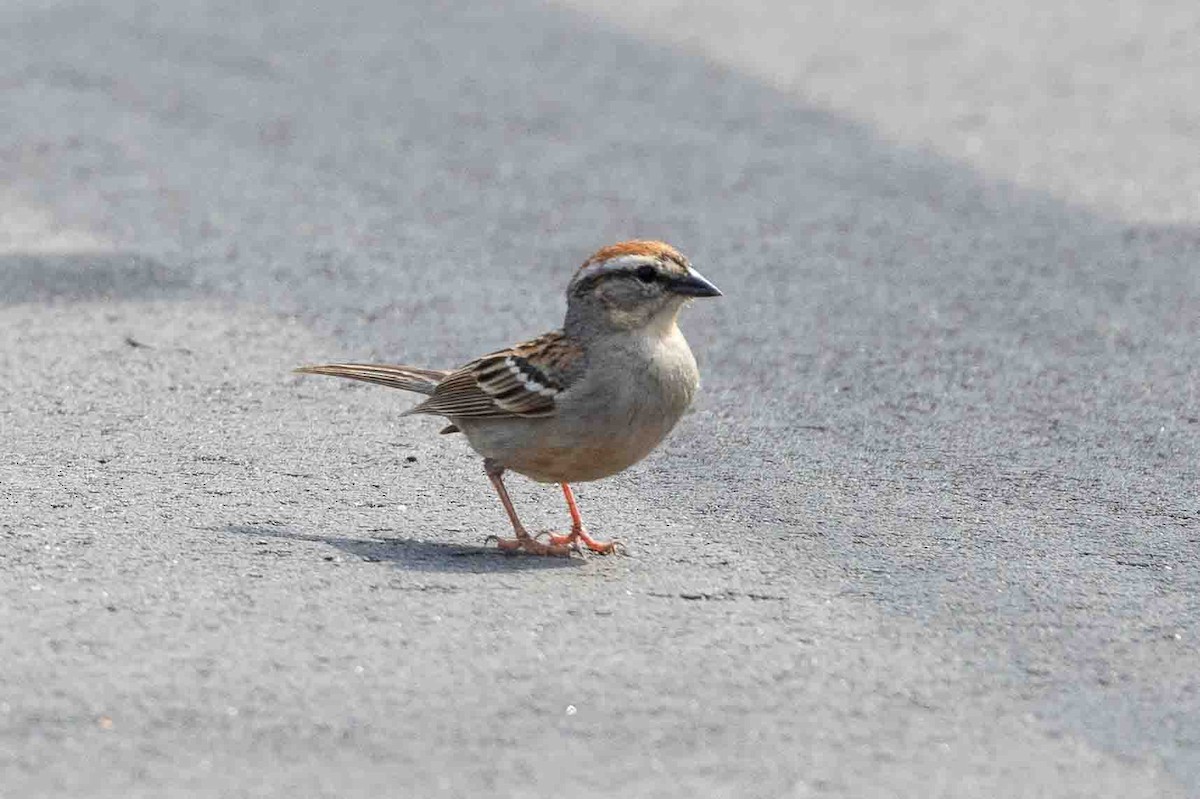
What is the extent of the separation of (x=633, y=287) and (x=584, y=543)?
89cm

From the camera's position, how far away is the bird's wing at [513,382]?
6.51 meters

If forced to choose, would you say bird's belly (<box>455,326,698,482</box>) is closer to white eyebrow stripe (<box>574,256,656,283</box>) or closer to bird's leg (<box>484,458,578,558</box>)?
bird's leg (<box>484,458,578,558</box>)

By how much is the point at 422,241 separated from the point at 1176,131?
573 cm

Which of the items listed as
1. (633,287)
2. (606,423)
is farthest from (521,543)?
(633,287)

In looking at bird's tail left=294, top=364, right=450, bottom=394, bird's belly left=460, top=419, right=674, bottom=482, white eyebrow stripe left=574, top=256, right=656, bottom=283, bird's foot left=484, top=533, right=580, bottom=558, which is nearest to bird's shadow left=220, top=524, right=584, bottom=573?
bird's foot left=484, top=533, right=580, bottom=558

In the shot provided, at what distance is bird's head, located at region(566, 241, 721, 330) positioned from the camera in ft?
21.8

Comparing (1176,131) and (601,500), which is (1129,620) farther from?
(1176,131)

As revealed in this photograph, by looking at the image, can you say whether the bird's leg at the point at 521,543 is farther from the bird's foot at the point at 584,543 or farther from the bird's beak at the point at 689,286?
the bird's beak at the point at 689,286

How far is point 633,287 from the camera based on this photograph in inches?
263

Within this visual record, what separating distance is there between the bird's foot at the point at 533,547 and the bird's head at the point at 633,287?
0.75 metres

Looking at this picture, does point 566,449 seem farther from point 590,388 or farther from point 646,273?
point 646,273

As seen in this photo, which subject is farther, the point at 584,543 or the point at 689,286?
the point at 689,286

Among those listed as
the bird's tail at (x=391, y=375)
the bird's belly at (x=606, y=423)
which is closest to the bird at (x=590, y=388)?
the bird's belly at (x=606, y=423)

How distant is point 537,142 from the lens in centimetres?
1441
